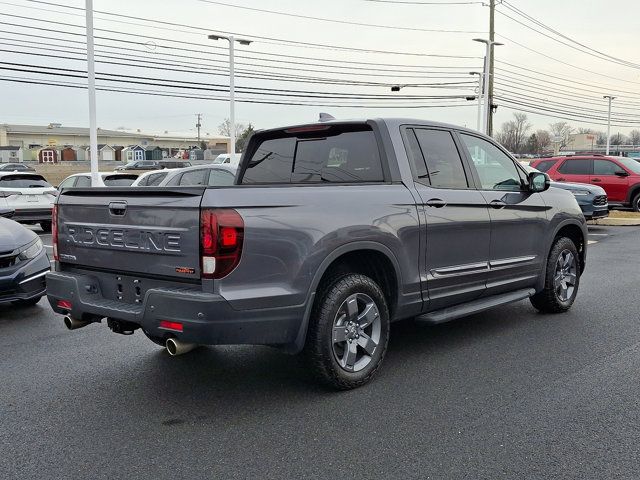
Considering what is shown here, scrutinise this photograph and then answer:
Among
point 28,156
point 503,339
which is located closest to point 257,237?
point 503,339

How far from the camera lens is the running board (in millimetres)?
5000

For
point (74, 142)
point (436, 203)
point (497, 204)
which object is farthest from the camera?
point (74, 142)

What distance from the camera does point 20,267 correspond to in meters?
6.62

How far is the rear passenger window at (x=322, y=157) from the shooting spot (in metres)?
4.92

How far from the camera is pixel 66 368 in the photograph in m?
4.98

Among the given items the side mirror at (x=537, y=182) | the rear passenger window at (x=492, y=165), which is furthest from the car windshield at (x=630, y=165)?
the rear passenger window at (x=492, y=165)

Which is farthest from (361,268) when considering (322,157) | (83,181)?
(83,181)

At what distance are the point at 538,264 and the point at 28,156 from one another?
103 metres

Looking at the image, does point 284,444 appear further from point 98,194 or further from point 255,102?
point 255,102

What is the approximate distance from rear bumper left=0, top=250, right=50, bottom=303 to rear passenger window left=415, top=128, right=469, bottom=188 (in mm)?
4372

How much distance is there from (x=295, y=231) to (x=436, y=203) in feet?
4.85

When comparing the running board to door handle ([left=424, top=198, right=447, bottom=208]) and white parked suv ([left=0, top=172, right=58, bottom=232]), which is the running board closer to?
door handle ([left=424, top=198, right=447, bottom=208])

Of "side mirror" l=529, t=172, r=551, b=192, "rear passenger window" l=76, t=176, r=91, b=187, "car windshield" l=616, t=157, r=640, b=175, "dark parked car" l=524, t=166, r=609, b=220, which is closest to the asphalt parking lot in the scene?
"side mirror" l=529, t=172, r=551, b=192

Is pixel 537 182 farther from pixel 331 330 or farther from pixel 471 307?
pixel 331 330
